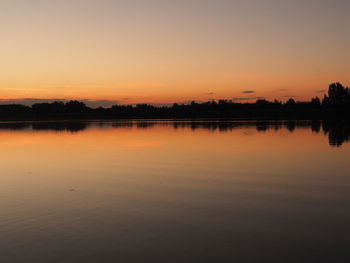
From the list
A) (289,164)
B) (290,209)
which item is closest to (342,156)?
(289,164)

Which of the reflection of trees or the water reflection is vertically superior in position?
the water reflection

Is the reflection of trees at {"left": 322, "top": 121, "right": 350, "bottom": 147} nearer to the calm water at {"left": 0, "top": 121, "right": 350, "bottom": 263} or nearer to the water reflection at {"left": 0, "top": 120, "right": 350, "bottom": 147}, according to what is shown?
the water reflection at {"left": 0, "top": 120, "right": 350, "bottom": 147}

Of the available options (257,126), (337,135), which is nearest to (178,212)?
(337,135)

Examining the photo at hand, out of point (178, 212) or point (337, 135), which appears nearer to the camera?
point (178, 212)

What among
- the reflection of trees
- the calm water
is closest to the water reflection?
the reflection of trees

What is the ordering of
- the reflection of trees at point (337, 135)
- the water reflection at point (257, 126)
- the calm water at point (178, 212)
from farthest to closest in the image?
1. the water reflection at point (257, 126)
2. the reflection of trees at point (337, 135)
3. the calm water at point (178, 212)

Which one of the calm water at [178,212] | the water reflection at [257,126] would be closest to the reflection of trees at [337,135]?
the water reflection at [257,126]

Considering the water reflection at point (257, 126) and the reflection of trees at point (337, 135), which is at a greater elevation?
the water reflection at point (257, 126)

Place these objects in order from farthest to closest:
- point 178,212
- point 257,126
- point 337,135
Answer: point 257,126
point 337,135
point 178,212

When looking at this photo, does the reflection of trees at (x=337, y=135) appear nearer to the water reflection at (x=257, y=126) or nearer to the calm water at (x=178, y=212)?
the water reflection at (x=257, y=126)

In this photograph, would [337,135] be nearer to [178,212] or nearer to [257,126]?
[257,126]

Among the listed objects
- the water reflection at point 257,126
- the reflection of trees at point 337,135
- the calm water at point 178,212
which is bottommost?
the calm water at point 178,212

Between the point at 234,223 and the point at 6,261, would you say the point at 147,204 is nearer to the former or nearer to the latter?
the point at 234,223

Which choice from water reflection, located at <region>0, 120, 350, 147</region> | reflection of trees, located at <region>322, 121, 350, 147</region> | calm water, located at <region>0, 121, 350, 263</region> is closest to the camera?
calm water, located at <region>0, 121, 350, 263</region>
